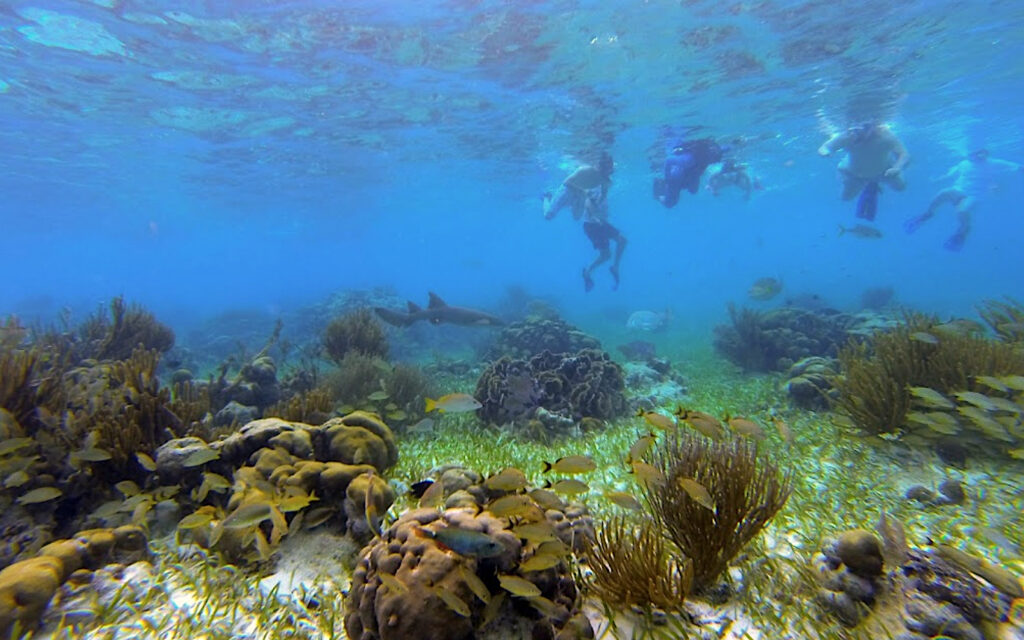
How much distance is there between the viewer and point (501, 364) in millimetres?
10422

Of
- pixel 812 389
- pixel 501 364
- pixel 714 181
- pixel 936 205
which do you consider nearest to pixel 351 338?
pixel 501 364

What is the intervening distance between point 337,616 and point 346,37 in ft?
62.9

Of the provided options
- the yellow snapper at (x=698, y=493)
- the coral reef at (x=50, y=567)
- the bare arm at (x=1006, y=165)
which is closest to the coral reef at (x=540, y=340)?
the coral reef at (x=50, y=567)

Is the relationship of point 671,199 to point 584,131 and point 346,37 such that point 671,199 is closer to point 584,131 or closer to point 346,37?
point 584,131

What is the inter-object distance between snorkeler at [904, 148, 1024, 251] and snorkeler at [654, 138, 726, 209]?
944cm

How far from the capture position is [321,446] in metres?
5.28

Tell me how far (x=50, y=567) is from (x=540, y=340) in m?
13.7

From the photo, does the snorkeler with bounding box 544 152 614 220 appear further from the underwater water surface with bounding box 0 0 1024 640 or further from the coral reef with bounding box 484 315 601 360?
the coral reef with bounding box 484 315 601 360

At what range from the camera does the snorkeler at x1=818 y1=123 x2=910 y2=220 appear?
19.2 metres

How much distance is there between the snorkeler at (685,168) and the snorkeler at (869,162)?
17.4 ft

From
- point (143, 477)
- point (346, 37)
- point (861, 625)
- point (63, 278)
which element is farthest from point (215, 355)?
point (63, 278)

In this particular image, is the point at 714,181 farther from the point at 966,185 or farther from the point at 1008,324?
the point at 966,185

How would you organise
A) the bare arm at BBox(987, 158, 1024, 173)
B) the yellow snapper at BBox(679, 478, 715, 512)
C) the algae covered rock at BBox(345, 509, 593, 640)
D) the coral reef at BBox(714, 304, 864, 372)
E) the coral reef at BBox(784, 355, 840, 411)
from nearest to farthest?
the algae covered rock at BBox(345, 509, 593, 640) → the yellow snapper at BBox(679, 478, 715, 512) → the coral reef at BBox(784, 355, 840, 411) → the coral reef at BBox(714, 304, 864, 372) → the bare arm at BBox(987, 158, 1024, 173)

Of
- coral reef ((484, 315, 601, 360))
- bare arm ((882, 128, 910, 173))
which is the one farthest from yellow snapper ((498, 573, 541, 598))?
bare arm ((882, 128, 910, 173))
